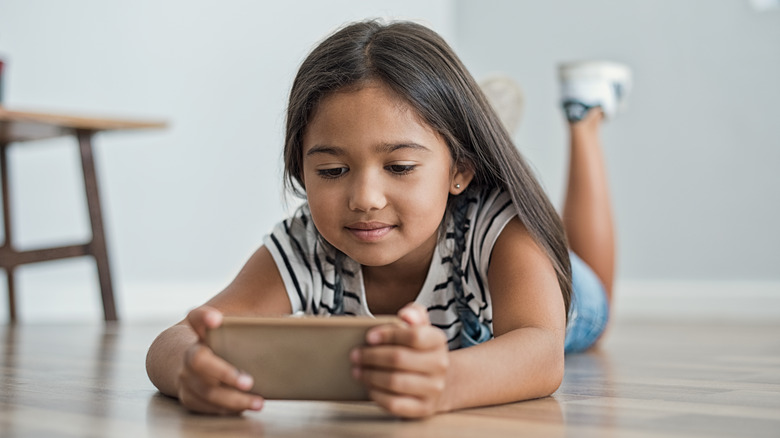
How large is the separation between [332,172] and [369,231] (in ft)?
0.24

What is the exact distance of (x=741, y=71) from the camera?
2.45 m

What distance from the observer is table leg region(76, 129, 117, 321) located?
219cm

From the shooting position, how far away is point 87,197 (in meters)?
2.19

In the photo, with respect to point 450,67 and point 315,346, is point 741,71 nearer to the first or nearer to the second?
point 450,67

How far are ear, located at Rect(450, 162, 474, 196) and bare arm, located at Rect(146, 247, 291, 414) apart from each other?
9.0 inches

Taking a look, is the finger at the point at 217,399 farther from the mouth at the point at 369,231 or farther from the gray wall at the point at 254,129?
the gray wall at the point at 254,129

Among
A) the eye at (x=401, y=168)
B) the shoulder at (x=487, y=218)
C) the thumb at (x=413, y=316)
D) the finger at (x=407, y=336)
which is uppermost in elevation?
the eye at (x=401, y=168)

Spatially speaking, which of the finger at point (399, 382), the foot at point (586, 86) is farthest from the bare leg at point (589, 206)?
the finger at point (399, 382)

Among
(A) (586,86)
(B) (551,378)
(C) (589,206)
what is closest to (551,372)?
(B) (551,378)

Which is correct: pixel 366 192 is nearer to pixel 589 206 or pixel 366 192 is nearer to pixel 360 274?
pixel 360 274

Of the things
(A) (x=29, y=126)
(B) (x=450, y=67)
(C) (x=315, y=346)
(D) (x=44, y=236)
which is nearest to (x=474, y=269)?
(B) (x=450, y=67)

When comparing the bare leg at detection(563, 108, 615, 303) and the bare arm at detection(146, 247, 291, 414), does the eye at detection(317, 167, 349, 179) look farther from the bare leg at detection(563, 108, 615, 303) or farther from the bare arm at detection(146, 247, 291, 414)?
the bare leg at detection(563, 108, 615, 303)

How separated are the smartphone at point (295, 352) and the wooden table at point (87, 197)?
154 centimetres

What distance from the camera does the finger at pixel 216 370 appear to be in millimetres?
665
